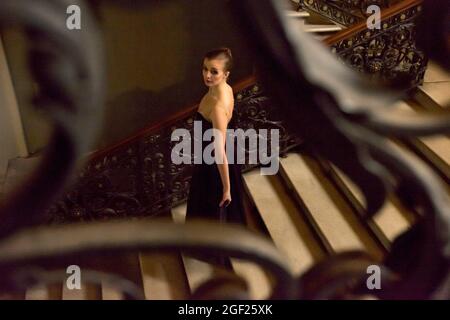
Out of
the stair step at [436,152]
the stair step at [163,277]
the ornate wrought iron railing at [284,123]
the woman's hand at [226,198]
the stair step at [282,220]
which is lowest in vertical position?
the stair step at [163,277]

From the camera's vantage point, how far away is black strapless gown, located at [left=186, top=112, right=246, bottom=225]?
401 centimetres

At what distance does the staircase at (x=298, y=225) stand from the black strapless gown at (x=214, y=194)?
326 mm

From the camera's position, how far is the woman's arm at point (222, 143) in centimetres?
361

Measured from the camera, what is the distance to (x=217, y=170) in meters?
3.96

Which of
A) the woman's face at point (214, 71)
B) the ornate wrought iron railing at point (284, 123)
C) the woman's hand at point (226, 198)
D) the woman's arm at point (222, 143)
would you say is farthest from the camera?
the woman's hand at point (226, 198)

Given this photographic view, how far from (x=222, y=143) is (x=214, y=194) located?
1.62 ft

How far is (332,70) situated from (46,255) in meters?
0.47

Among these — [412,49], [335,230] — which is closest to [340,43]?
[412,49]

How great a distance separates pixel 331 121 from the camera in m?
0.73

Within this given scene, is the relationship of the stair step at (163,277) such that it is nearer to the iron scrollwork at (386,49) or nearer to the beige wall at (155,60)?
the iron scrollwork at (386,49)

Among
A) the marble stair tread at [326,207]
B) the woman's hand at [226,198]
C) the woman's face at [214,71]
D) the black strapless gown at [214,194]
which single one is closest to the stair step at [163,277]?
the black strapless gown at [214,194]

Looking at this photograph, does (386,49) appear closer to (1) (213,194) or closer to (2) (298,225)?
(2) (298,225)

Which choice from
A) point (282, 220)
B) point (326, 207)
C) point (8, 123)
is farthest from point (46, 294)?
point (8, 123)
